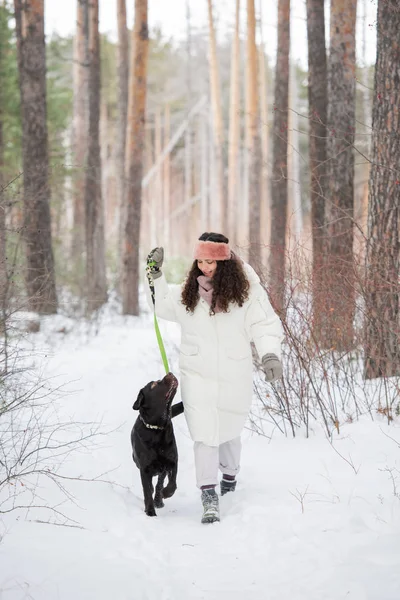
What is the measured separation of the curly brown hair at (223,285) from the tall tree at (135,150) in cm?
885

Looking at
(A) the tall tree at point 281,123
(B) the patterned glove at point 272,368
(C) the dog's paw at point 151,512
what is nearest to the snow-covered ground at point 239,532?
(C) the dog's paw at point 151,512

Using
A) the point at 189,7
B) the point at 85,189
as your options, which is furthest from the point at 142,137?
the point at 189,7

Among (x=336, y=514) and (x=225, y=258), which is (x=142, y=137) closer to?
(x=225, y=258)

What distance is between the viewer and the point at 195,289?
435 cm

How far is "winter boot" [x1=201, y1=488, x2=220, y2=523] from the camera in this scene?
4.12 meters

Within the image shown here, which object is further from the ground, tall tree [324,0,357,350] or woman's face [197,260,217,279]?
tall tree [324,0,357,350]

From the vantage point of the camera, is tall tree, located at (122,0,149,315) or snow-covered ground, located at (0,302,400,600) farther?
tall tree, located at (122,0,149,315)

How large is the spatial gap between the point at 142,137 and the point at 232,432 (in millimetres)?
9729

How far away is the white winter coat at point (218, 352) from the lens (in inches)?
170

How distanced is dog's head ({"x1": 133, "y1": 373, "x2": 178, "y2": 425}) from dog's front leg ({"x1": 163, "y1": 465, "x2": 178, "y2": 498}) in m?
0.39

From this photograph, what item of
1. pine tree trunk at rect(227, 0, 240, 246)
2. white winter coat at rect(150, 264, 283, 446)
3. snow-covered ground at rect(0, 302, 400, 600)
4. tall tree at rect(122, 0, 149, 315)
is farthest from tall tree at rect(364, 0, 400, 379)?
pine tree trunk at rect(227, 0, 240, 246)

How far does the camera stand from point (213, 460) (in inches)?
172

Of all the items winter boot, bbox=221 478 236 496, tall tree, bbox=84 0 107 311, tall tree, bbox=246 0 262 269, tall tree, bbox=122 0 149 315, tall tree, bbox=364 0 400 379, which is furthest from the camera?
tall tree, bbox=246 0 262 269

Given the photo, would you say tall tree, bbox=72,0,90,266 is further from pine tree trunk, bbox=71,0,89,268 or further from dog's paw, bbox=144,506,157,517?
dog's paw, bbox=144,506,157,517
